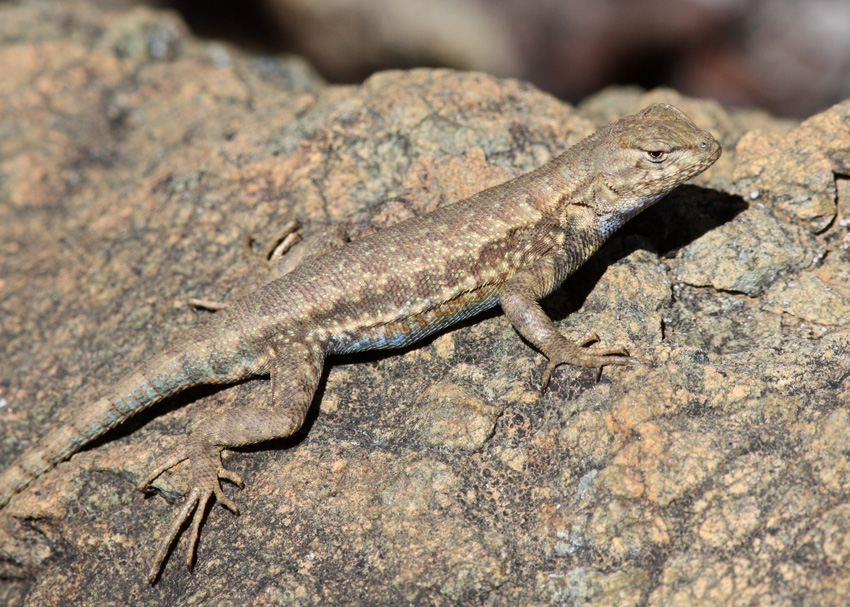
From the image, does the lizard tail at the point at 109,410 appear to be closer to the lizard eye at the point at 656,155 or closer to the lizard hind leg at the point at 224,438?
the lizard hind leg at the point at 224,438

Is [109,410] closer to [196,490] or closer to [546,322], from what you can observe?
[196,490]

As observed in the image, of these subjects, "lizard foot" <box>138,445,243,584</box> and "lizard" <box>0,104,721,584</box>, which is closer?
"lizard foot" <box>138,445,243,584</box>

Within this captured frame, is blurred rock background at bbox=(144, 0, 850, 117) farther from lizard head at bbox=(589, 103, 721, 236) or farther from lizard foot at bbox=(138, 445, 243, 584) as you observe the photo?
lizard foot at bbox=(138, 445, 243, 584)

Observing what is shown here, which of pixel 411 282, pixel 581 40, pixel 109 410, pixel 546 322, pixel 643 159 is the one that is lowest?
pixel 109 410

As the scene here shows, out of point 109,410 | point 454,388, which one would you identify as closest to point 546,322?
point 454,388

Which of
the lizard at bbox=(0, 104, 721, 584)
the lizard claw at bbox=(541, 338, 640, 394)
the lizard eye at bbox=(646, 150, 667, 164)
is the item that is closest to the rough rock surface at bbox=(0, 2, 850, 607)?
the lizard claw at bbox=(541, 338, 640, 394)

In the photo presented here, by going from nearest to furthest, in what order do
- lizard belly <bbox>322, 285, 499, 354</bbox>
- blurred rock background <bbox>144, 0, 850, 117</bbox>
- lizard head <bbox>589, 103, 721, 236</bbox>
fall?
lizard head <bbox>589, 103, 721, 236</bbox> → lizard belly <bbox>322, 285, 499, 354</bbox> → blurred rock background <bbox>144, 0, 850, 117</bbox>
